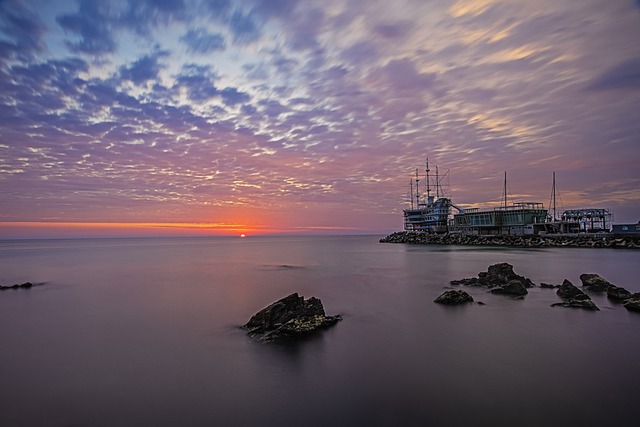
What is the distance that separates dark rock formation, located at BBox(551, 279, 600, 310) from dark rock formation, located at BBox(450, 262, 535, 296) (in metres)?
2.03

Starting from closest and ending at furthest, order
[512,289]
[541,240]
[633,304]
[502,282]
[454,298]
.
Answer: [633,304] → [454,298] → [512,289] → [502,282] → [541,240]

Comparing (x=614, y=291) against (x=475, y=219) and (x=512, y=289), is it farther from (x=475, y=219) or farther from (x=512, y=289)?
(x=475, y=219)

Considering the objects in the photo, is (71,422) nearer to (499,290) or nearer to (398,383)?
(398,383)

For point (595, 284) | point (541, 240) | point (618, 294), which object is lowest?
point (618, 294)

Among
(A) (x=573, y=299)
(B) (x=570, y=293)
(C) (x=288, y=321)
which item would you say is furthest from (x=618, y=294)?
(C) (x=288, y=321)

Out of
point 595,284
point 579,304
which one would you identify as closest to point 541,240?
point 595,284

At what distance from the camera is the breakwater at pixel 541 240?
64.6 m

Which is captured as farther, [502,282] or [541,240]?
[541,240]

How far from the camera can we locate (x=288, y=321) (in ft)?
46.8

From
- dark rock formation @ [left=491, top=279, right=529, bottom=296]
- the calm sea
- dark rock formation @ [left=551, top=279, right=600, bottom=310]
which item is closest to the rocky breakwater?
the calm sea

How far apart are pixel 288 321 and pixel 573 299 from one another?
618 inches

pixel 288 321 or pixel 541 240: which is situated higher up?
pixel 541 240

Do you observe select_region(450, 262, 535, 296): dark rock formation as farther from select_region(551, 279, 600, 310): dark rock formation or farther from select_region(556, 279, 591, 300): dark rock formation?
select_region(551, 279, 600, 310): dark rock formation

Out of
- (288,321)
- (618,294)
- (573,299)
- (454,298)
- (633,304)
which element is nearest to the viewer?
(288,321)
